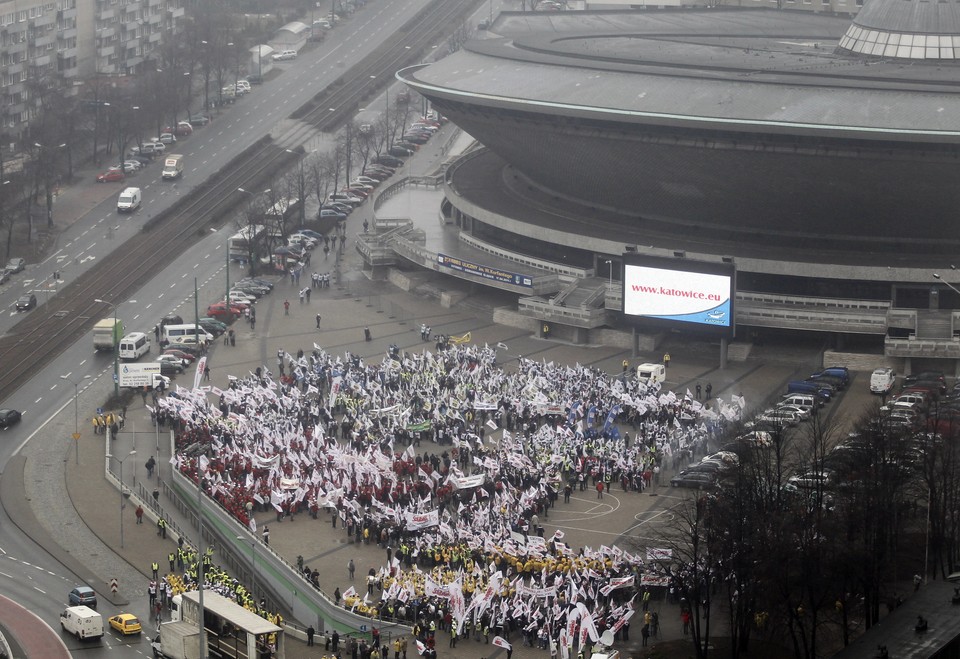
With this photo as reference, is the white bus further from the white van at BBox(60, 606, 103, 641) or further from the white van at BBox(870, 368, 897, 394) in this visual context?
the white van at BBox(60, 606, 103, 641)

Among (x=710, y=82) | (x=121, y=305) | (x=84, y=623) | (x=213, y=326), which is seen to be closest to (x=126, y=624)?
(x=84, y=623)

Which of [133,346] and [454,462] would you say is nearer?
[454,462]

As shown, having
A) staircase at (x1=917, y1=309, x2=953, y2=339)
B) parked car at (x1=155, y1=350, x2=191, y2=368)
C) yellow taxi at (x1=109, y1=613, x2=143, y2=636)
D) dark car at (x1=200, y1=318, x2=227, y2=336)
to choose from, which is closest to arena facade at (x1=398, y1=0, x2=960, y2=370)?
staircase at (x1=917, y1=309, x2=953, y2=339)

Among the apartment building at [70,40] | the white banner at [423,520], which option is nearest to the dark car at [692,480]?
the white banner at [423,520]

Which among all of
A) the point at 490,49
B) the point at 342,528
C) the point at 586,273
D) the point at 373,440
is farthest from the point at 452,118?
the point at 342,528

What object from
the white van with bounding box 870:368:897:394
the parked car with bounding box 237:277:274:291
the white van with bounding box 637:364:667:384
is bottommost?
the parked car with bounding box 237:277:274:291

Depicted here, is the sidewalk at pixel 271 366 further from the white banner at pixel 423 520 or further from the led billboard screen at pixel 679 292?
the led billboard screen at pixel 679 292

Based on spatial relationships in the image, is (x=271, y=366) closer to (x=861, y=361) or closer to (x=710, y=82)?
(x=710, y=82)
